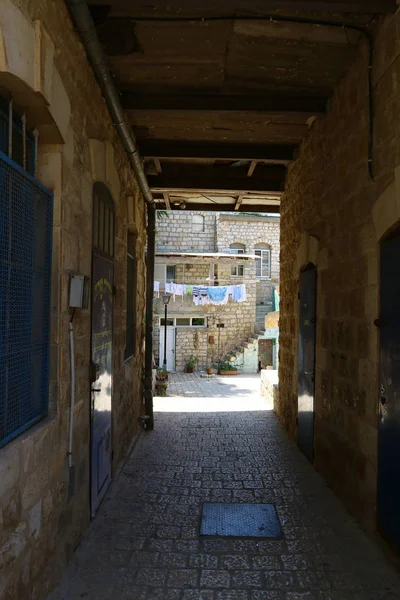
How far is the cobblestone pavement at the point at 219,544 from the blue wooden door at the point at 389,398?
0.34 metres

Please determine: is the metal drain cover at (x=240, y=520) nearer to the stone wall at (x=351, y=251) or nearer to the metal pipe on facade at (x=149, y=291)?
the stone wall at (x=351, y=251)

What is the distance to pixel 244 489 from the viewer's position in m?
4.80

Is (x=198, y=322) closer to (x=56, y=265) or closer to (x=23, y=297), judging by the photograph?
(x=56, y=265)

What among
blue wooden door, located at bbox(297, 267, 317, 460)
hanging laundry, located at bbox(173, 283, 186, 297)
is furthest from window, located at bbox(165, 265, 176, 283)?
blue wooden door, located at bbox(297, 267, 317, 460)

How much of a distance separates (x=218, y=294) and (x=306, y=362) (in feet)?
55.8

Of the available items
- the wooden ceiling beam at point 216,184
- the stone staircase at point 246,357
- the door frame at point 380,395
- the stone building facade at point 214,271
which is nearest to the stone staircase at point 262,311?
the stone building facade at point 214,271

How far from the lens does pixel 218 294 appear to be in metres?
22.8

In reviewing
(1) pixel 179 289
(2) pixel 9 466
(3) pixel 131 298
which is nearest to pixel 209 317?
(1) pixel 179 289

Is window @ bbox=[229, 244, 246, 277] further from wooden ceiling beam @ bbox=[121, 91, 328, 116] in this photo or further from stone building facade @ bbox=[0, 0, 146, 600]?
stone building facade @ bbox=[0, 0, 146, 600]

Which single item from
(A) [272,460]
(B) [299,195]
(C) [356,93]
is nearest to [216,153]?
(B) [299,195]

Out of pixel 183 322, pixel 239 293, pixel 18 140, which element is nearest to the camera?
pixel 18 140

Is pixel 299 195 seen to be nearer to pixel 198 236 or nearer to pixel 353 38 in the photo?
pixel 353 38

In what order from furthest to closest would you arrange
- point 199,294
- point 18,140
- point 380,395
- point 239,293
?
point 239,293
point 199,294
point 380,395
point 18,140

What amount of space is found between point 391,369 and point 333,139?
2.58 meters
